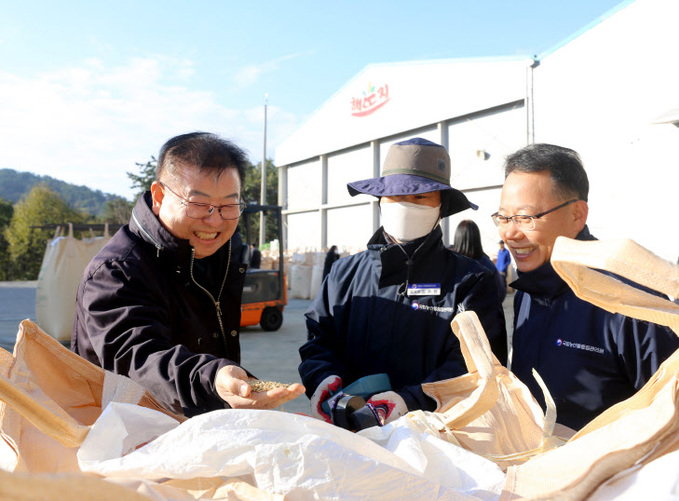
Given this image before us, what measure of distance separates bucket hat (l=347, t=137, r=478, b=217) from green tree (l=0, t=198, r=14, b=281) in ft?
112

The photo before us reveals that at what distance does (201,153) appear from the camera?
163 cm

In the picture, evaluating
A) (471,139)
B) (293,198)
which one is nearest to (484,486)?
(471,139)

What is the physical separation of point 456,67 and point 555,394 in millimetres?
Answer: 17663

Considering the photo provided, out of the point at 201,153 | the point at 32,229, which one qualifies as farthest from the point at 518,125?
the point at 32,229

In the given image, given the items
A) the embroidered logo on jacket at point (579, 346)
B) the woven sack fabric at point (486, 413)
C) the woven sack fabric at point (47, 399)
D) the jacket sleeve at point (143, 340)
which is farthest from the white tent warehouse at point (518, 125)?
the woven sack fabric at point (47, 399)

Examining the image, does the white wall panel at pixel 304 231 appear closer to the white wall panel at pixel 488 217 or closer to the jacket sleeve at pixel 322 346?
the white wall panel at pixel 488 217

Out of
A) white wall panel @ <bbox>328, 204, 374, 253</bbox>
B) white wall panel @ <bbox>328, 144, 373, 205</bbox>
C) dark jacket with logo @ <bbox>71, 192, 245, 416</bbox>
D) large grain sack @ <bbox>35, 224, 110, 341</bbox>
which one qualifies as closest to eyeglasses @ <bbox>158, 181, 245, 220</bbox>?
dark jacket with logo @ <bbox>71, 192, 245, 416</bbox>

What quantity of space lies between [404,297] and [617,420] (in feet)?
3.91

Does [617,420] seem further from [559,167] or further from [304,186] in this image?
[304,186]

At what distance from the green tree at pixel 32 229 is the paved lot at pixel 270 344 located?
19846 mm

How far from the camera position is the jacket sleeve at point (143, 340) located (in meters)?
1.19

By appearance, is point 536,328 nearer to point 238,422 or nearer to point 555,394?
point 555,394

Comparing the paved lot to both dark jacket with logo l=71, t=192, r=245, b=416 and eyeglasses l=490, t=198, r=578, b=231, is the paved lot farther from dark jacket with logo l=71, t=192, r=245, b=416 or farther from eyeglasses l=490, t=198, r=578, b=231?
eyeglasses l=490, t=198, r=578, b=231

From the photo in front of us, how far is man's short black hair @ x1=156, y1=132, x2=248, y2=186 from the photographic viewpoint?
1.63 m
